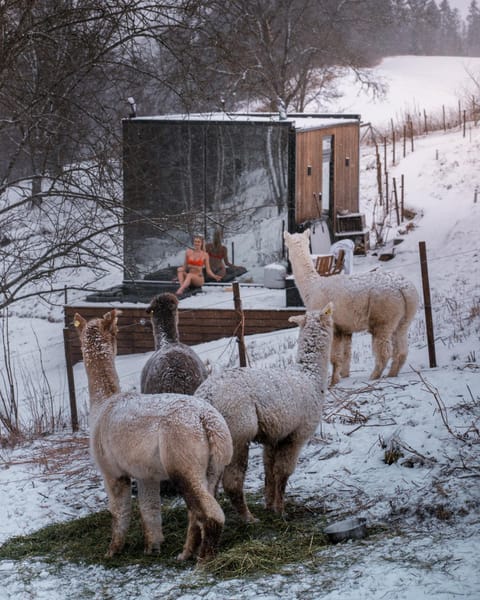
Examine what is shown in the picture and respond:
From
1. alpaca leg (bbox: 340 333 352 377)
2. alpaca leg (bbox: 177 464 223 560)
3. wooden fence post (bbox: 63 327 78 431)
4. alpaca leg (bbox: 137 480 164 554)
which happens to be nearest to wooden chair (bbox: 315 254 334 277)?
alpaca leg (bbox: 340 333 352 377)

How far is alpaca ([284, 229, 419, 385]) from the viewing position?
985 cm

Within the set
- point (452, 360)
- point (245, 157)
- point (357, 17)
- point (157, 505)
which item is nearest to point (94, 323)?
point (157, 505)

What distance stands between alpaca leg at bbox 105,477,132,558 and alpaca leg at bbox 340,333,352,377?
15.7 ft

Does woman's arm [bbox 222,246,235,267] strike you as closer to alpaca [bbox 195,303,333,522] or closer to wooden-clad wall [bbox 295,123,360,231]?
wooden-clad wall [bbox 295,123,360,231]

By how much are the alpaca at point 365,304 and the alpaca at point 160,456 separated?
4.35 metres

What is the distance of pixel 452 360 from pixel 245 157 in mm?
9247

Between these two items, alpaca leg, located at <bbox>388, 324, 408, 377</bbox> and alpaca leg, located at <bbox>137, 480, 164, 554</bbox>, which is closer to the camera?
alpaca leg, located at <bbox>137, 480, 164, 554</bbox>

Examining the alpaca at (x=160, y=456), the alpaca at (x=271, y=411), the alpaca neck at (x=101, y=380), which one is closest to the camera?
the alpaca at (x=160, y=456)

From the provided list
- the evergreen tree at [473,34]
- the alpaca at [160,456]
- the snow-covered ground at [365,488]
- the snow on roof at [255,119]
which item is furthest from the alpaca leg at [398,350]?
the evergreen tree at [473,34]

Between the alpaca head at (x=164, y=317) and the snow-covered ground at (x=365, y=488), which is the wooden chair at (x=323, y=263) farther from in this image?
the alpaca head at (x=164, y=317)

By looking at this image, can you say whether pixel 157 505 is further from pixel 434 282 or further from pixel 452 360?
pixel 434 282

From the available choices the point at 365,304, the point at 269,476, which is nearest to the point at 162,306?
the point at 269,476

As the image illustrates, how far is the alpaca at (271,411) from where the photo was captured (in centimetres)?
604

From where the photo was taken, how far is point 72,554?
608 cm
